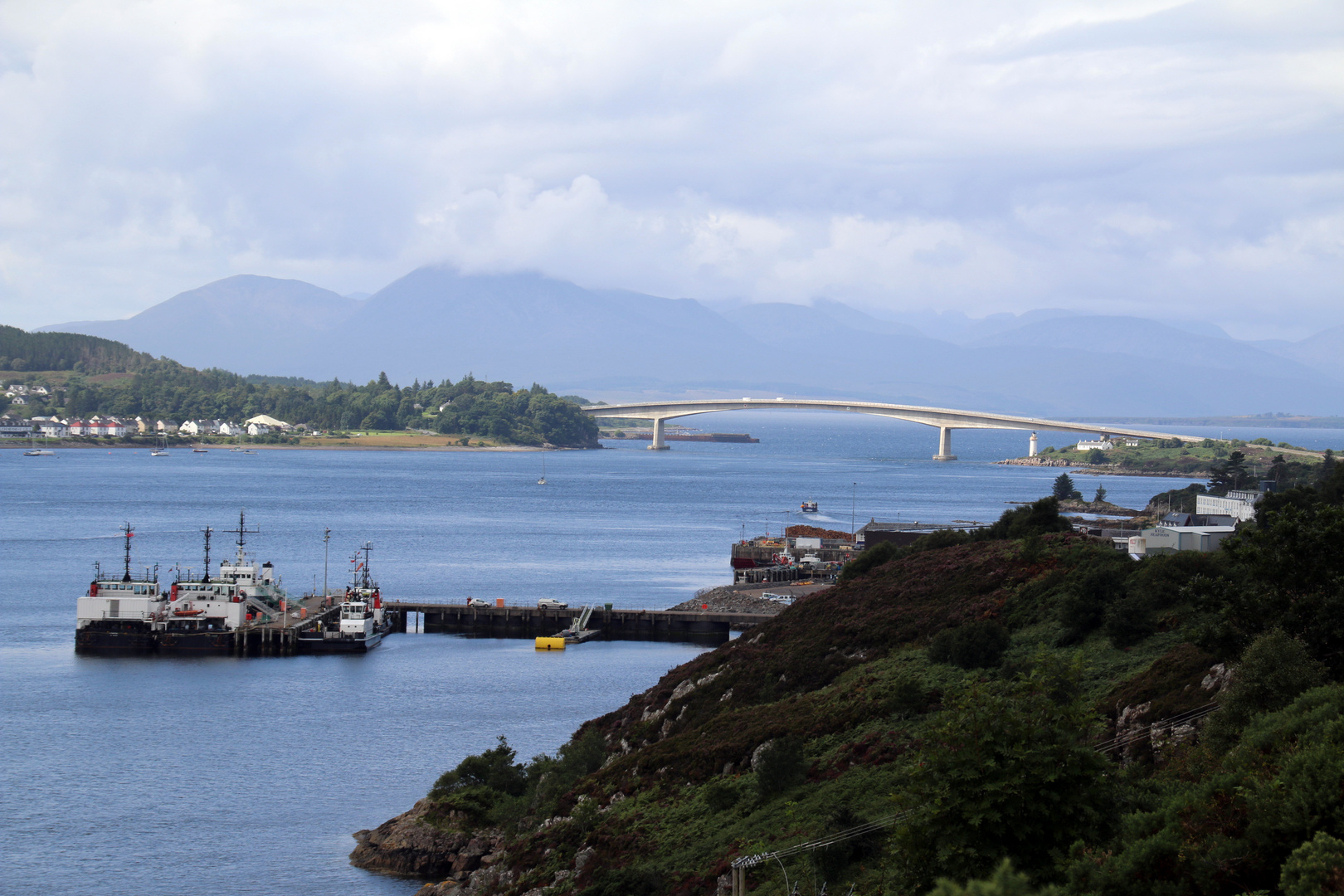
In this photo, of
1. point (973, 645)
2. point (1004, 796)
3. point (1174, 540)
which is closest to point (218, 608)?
point (973, 645)

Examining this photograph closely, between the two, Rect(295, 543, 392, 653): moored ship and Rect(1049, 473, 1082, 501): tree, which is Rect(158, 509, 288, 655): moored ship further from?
Rect(1049, 473, 1082, 501): tree

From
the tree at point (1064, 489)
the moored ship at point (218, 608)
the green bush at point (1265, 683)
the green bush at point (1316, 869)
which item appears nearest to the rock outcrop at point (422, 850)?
the green bush at point (1265, 683)

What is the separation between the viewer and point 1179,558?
95.9 ft

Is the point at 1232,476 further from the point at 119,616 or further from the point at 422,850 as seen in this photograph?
the point at 422,850

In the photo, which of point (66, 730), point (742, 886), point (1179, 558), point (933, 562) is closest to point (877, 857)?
point (742, 886)

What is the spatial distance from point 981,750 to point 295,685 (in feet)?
132

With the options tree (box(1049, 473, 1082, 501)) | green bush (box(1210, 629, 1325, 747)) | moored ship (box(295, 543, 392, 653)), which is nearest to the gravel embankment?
moored ship (box(295, 543, 392, 653))

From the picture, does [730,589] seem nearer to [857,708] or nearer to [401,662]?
[401,662]

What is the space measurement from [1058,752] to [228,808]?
1027 inches

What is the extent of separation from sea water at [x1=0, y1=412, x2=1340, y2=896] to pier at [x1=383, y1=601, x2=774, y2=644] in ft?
6.30

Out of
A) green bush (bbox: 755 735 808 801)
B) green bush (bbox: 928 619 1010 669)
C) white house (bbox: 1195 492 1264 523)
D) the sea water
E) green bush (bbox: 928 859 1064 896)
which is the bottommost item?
the sea water

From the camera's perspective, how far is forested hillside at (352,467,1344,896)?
13.5m

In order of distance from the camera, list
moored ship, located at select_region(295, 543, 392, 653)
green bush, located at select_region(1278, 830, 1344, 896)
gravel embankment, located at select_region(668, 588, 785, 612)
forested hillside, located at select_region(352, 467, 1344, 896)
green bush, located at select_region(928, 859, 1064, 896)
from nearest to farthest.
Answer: green bush, located at select_region(928, 859, 1064, 896), green bush, located at select_region(1278, 830, 1344, 896), forested hillside, located at select_region(352, 467, 1344, 896), moored ship, located at select_region(295, 543, 392, 653), gravel embankment, located at select_region(668, 588, 785, 612)

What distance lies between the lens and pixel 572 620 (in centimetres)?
6203
